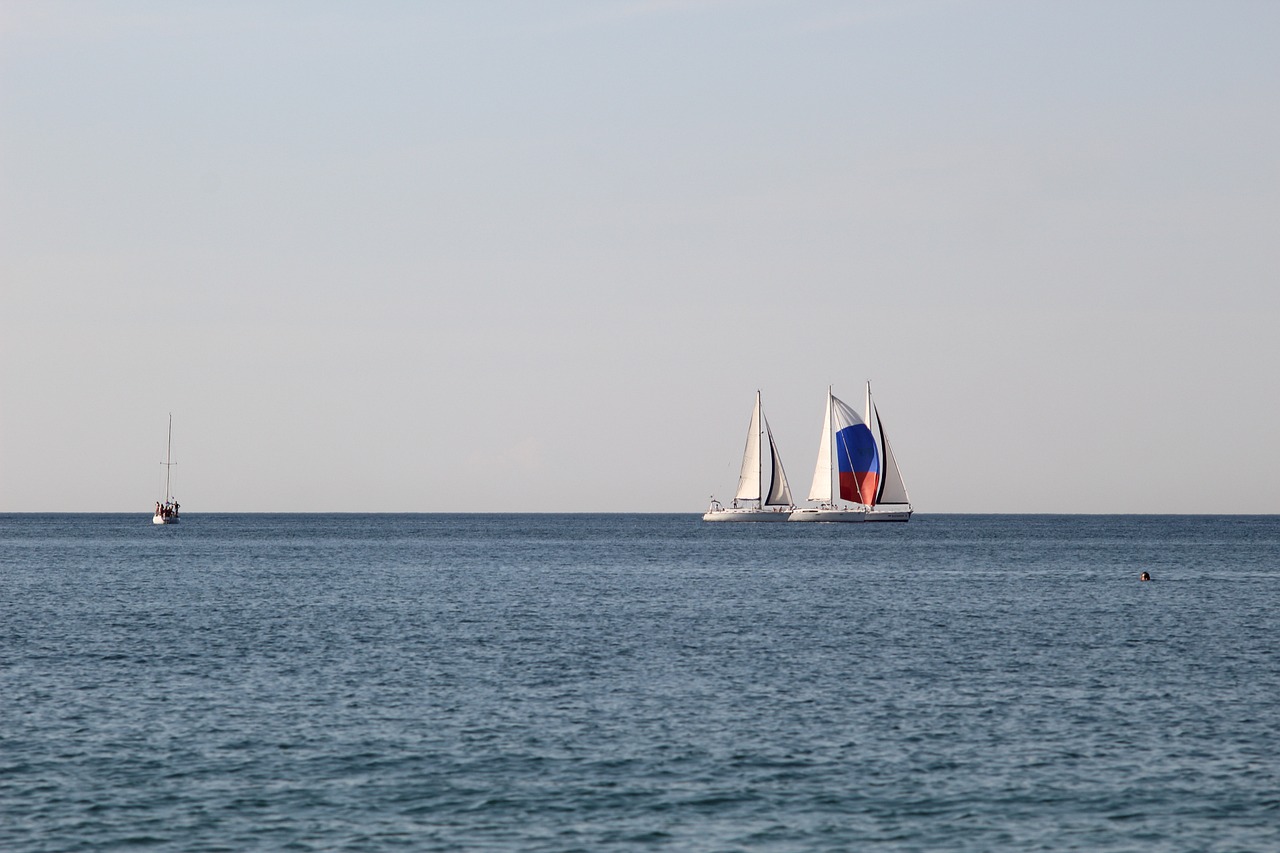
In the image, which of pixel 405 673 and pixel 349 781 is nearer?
pixel 349 781

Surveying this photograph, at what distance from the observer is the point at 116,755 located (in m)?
30.9

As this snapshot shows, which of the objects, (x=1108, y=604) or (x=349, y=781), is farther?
(x=1108, y=604)

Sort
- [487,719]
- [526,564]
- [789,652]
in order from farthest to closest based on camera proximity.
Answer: [526,564], [789,652], [487,719]

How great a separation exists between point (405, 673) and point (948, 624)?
27608 millimetres

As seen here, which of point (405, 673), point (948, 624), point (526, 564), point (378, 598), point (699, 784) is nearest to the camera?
point (699, 784)

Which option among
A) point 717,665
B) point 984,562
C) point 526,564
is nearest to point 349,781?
point 717,665

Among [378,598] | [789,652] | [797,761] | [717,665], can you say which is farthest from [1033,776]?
[378,598]

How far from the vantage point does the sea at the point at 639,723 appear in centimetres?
2561

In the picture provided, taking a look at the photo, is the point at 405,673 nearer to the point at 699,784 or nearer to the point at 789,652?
the point at 789,652

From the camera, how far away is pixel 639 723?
1380 inches

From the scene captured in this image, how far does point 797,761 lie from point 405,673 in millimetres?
18017

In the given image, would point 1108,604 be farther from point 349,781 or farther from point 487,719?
point 349,781

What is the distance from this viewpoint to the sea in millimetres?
25609

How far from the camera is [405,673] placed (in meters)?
44.8
